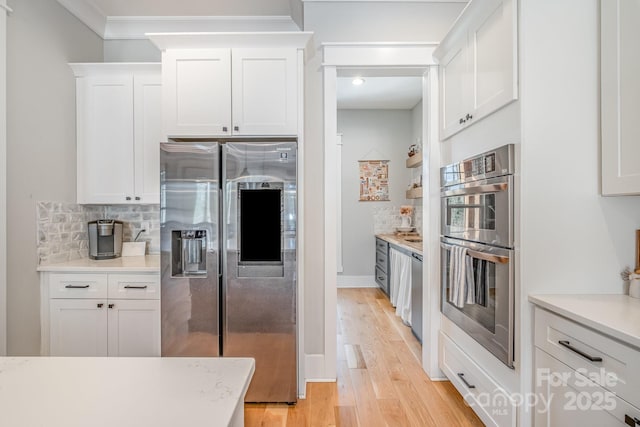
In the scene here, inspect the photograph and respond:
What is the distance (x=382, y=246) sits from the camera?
5145 mm

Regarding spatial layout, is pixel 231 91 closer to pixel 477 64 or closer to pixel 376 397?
pixel 477 64

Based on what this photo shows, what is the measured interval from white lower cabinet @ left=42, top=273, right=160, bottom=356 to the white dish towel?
1.95 metres

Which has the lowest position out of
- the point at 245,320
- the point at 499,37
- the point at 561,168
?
the point at 245,320

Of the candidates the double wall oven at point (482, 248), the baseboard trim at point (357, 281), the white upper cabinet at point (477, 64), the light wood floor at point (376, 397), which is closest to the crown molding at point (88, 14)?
the white upper cabinet at point (477, 64)

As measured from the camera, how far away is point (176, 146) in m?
2.25

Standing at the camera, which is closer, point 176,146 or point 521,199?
point 521,199

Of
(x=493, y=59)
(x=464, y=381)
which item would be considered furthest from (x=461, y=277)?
(x=493, y=59)

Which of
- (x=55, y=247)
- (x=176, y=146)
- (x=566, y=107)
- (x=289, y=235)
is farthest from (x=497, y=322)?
(x=55, y=247)

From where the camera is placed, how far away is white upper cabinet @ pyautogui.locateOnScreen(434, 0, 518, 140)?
1.68m

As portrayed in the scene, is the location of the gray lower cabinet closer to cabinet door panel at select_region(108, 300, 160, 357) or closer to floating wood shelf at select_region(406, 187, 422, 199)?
floating wood shelf at select_region(406, 187, 422, 199)

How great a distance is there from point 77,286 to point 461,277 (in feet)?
8.29

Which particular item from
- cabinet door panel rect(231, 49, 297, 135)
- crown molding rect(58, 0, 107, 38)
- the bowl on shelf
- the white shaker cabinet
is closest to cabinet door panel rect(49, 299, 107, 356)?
the white shaker cabinet

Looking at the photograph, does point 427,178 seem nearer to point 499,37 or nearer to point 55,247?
point 499,37

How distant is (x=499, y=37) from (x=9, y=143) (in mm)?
2907
